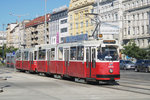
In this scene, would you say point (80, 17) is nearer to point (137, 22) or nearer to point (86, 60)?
point (137, 22)

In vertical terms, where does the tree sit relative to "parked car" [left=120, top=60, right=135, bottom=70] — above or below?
above

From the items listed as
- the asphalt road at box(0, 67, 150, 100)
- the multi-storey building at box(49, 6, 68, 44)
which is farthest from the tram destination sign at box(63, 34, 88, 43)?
the multi-storey building at box(49, 6, 68, 44)

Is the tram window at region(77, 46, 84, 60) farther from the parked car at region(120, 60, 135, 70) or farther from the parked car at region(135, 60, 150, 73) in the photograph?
the parked car at region(120, 60, 135, 70)

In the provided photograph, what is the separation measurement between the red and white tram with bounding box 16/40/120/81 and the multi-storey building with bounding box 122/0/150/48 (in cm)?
4055

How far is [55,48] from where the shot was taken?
25.4 m

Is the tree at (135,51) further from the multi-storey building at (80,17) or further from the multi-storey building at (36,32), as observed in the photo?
the multi-storey building at (36,32)

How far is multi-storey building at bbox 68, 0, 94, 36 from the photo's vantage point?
260 ft

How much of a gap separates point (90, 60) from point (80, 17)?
65442 millimetres

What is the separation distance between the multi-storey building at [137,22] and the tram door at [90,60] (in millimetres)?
46133

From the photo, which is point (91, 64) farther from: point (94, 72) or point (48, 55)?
point (48, 55)

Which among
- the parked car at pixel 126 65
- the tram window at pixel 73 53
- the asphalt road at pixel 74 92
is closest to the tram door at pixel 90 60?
the asphalt road at pixel 74 92

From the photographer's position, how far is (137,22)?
67750 mm

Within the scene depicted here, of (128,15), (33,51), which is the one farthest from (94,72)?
(128,15)

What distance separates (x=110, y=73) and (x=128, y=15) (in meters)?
52.7
